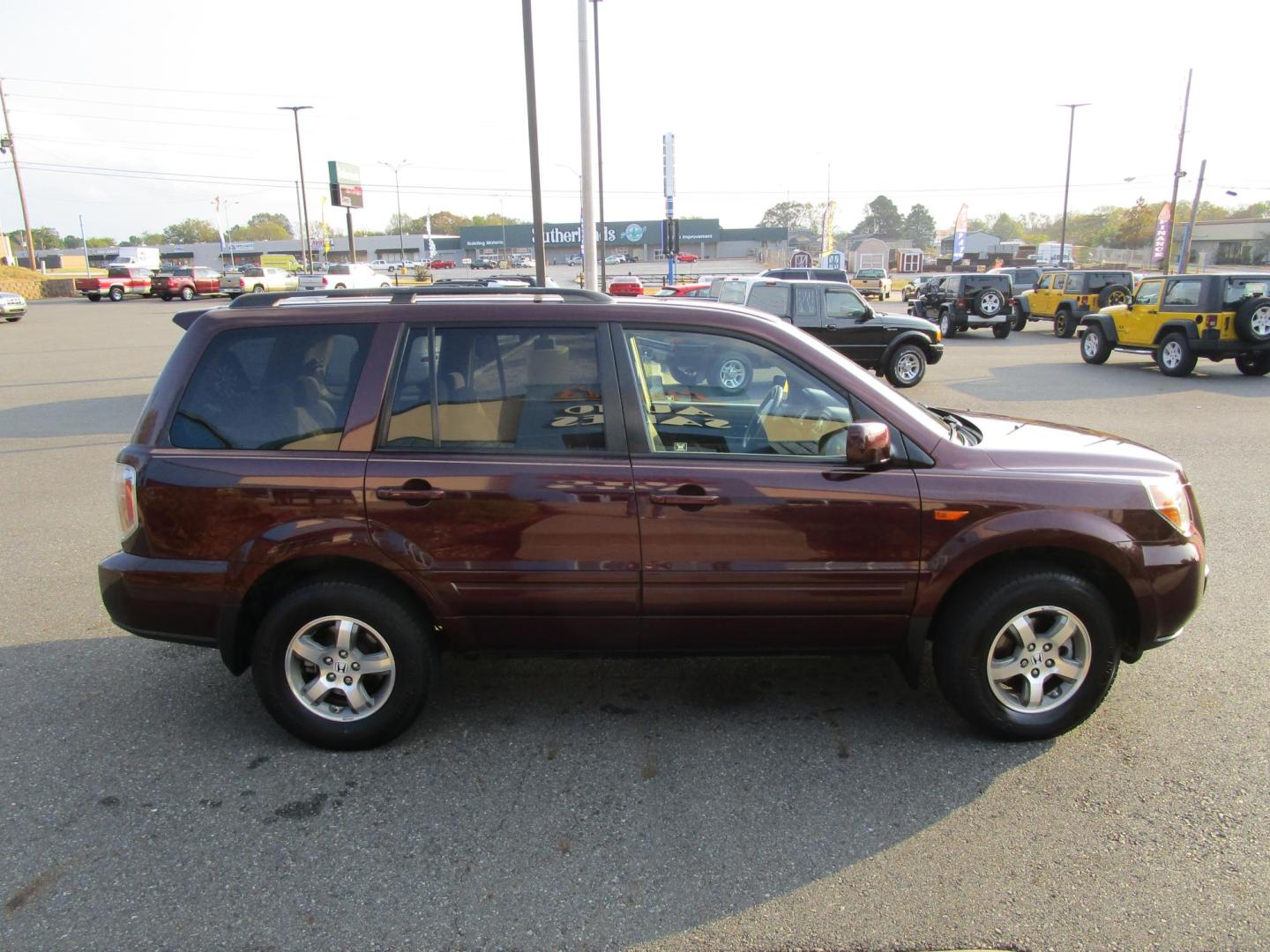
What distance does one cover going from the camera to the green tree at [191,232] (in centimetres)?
16738

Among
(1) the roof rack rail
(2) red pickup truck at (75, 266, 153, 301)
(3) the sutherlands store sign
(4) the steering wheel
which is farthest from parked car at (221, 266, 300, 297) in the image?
(3) the sutherlands store sign

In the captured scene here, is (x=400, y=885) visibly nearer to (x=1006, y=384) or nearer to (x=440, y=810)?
(x=440, y=810)

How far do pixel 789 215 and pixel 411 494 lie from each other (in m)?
163

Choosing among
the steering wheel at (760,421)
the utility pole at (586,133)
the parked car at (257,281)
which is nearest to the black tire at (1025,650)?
the steering wheel at (760,421)

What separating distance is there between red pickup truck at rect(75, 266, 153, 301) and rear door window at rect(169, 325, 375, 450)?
51549 mm

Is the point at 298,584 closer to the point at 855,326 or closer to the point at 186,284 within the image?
the point at 855,326

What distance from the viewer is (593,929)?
8.45 ft

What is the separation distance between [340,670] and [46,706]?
1.59 m

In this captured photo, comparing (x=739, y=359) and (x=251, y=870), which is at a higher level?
(x=739, y=359)

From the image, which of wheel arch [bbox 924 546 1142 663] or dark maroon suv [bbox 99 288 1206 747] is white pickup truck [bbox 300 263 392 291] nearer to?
dark maroon suv [bbox 99 288 1206 747]

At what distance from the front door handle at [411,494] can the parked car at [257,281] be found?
137 ft

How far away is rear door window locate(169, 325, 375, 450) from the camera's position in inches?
138

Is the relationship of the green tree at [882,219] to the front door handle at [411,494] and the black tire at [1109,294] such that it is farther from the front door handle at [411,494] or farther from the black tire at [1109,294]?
the front door handle at [411,494]

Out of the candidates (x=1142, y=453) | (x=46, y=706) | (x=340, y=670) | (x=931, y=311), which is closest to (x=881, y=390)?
(x=1142, y=453)
